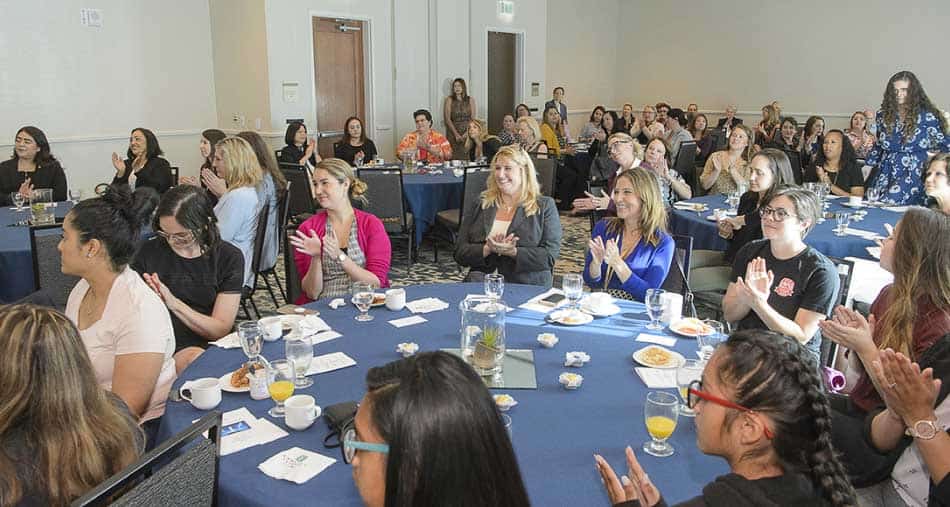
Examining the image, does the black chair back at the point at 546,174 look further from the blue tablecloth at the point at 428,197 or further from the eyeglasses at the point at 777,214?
the eyeglasses at the point at 777,214

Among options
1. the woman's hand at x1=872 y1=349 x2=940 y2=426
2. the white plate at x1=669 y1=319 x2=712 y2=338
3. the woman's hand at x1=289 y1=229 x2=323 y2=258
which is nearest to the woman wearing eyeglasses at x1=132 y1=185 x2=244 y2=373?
the woman's hand at x1=289 y1=229 x2=323 y2=258

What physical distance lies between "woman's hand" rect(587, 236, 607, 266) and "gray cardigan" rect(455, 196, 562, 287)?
49 centimetres

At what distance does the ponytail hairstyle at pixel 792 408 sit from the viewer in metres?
1.51

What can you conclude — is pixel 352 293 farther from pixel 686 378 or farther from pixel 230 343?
pixel 686 378

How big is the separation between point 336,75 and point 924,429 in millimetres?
9297

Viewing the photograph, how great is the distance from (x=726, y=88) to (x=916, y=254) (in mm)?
12418

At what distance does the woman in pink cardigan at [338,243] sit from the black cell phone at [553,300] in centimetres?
92

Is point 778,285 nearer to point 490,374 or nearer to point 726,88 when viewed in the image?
point 490,374

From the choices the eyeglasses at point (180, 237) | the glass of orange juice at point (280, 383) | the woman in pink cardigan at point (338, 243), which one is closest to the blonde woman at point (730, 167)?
the woman in pink cardigan at point (338, 243)

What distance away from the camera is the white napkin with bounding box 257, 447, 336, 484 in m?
1.77

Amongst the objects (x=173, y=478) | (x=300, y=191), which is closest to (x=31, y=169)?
(x=300, y=191)

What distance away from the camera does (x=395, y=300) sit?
3041mm

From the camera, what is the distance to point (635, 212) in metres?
3.65

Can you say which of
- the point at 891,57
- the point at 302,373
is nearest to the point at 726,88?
the point at 891,57
